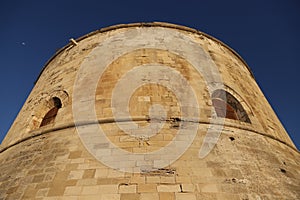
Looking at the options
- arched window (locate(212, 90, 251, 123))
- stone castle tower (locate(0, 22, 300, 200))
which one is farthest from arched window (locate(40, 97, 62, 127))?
arched window (locate(212, 90, 251, 123))

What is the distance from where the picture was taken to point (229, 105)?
5176 millimetres

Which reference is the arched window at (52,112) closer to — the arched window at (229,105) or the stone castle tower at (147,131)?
the stone castle tower at (147,131)

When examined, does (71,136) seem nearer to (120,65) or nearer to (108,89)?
(108,89)

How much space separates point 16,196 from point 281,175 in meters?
4.10

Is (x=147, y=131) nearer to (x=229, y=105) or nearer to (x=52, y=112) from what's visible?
(x=229, y=105)

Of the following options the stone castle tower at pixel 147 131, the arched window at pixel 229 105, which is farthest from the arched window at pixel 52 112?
the arched window at pixel 229 105

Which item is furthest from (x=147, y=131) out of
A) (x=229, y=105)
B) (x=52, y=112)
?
(x=52, y=112)

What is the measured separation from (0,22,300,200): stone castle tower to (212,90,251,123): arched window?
0.02m

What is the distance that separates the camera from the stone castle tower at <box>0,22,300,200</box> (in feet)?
10.8

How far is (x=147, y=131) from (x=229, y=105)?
7.24 feet

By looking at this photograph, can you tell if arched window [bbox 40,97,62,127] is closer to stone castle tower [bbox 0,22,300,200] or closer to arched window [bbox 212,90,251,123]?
stone castle tower [bbox 0,22,300,200]

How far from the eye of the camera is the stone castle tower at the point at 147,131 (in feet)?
10.8

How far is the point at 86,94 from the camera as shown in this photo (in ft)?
15.8

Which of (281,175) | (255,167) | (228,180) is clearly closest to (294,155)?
(281,175)
